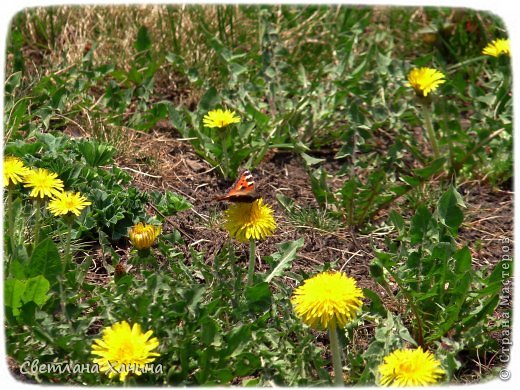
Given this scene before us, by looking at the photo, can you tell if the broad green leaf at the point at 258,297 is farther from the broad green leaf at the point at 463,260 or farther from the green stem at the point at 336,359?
the broad green leaf at the point at 463,260

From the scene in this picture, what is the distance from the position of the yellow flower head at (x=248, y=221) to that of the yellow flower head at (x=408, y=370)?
57cm

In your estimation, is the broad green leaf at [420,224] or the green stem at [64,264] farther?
the broad green leaf at [420,224]

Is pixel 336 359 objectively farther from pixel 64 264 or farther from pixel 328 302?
pixel 64 264

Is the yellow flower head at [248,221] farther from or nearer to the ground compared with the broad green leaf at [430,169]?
nearer to the ground

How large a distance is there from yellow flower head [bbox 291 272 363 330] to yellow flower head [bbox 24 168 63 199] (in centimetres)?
93

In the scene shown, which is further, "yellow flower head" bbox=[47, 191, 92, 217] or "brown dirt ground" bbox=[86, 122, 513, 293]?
"brown dirt ground" bbox=[86, 122, 513, 293]

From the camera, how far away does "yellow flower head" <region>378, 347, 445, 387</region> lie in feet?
7.14

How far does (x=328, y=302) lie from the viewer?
220 centimetres

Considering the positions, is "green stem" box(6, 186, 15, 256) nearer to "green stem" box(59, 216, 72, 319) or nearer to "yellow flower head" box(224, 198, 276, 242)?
"green stem" box(59, 216, 72, 319)

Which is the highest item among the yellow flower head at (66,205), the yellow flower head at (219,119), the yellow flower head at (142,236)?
the yellow flower head at (219,119)

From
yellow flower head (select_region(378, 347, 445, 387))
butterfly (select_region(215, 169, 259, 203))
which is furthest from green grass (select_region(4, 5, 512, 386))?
butterfly (select_region(215, 169, 259, 203))

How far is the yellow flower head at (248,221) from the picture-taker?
8.26 feet

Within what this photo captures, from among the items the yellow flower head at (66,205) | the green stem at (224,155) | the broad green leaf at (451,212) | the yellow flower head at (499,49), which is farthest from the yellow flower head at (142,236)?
the yellow flower head at (499,49)

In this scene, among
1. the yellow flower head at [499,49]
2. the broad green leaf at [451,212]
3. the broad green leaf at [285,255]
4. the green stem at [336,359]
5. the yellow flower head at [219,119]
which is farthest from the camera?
the yellow flower head at [499,49]
